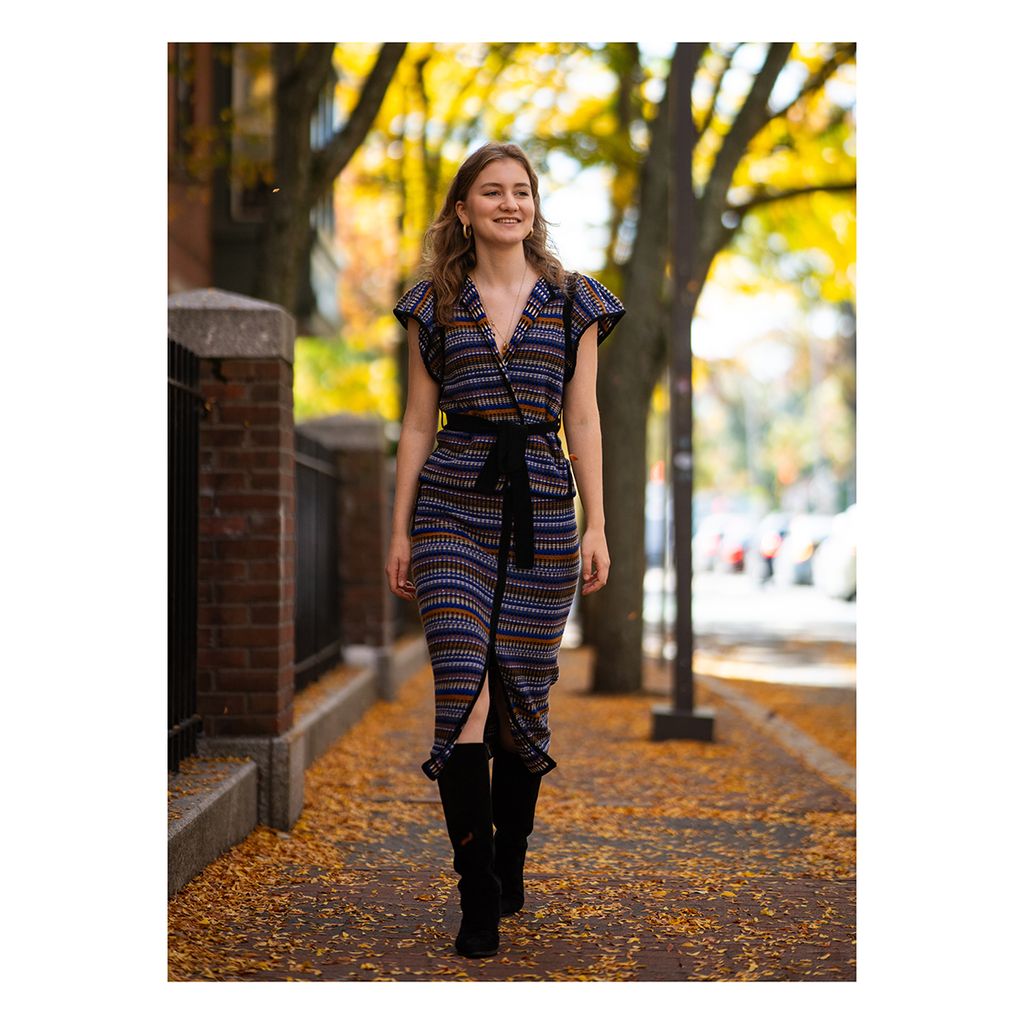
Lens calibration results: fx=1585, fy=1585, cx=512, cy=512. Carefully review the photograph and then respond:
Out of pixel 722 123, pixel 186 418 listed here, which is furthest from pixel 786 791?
pixel 722 123

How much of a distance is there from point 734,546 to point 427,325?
38.9 meters

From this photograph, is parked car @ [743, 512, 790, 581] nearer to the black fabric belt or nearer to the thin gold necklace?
the thin gold necklace

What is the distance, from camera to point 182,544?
231 inches

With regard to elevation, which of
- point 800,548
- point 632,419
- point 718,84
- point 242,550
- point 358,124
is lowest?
point 800,548

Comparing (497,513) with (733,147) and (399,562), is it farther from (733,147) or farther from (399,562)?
(733,147)

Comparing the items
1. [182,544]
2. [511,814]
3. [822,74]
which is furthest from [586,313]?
[822,74]

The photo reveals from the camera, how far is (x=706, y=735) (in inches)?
373

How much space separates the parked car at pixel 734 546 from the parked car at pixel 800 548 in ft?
23.5

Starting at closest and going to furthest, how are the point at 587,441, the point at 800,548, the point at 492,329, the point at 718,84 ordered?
the point at 492,329
the point at 587,441
the point at 718,84
the point at 800,548

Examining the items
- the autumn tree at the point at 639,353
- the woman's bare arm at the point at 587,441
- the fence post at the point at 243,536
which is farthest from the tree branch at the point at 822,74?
the woman's bare arm at the point at 587,441

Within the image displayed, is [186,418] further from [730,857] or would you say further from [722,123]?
[722,123]

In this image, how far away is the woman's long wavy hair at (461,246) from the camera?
14.6 feet
